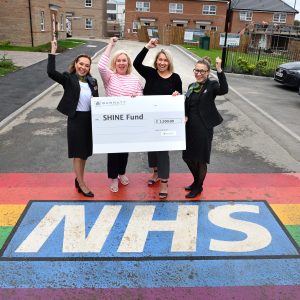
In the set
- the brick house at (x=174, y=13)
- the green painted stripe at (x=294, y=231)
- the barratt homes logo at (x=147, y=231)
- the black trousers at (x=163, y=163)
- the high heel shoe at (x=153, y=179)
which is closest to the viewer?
the barratt homes logo at (x=147, y=231)

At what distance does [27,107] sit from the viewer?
32.5 ft

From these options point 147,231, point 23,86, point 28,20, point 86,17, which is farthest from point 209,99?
point 86,17

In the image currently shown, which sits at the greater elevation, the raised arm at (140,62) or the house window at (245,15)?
the house window at (245,15)

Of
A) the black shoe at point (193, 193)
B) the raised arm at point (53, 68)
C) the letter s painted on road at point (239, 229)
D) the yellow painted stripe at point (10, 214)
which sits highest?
the raised arm at point (53, 68)

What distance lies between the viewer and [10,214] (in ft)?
15.1

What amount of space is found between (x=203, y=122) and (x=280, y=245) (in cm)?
172

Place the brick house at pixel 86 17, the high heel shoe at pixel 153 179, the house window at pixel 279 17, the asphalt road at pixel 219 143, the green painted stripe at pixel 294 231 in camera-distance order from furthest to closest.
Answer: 1. the brick house at pixel 86 17
2. the house window at pixel 279 17
3. the asphalt road at pixel 219 143
4. the high heel shoe at pixel 153 179
5. the green painted stripe at pixel 294 231

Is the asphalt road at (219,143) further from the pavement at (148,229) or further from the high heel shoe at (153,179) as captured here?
the high heel shoe at (153,179)

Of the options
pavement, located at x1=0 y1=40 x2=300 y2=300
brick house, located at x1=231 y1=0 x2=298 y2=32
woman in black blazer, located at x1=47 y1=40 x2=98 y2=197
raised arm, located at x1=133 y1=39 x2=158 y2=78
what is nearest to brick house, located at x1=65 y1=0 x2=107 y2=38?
brick house, located at x1=231 y1=0 x2=298 y2=32

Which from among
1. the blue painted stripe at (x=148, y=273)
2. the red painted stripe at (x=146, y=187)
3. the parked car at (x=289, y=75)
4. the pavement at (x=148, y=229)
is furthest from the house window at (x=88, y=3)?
the blue painted stripe at (x=148, y=273)

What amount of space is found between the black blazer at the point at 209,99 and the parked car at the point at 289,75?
10784 mm

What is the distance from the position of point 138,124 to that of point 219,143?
3.31 metres

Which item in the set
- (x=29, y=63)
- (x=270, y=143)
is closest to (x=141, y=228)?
(x=270, y=143)

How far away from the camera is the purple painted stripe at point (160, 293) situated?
3.23 m
